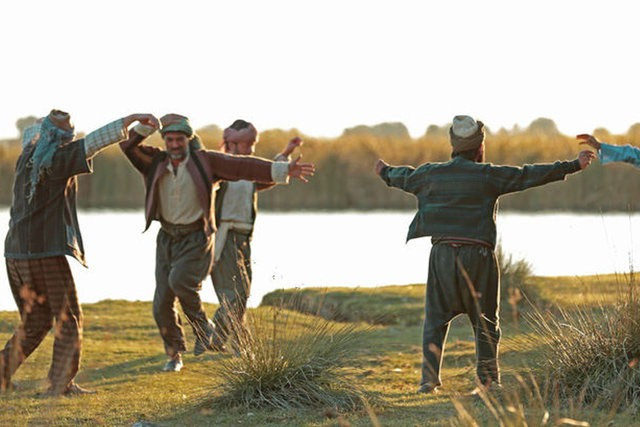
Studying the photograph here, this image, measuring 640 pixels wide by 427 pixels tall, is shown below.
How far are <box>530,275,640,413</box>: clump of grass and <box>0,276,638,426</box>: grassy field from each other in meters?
0.19

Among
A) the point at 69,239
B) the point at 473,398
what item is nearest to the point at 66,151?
the point at 69,239

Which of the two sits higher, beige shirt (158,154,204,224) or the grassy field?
beige shirt (158,154,204,224)

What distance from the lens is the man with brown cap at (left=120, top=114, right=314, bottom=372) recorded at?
9.91 m

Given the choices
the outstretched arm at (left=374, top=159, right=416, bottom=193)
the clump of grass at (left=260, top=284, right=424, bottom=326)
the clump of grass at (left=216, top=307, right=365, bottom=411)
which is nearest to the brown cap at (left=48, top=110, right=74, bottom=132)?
the clump of grass at (left=216, top=307, right=365, bottom=411)

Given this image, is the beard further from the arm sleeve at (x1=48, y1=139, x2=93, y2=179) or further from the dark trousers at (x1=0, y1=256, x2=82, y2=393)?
the dark trousers at (x1=0, y1=256, x2=82, y2=393)

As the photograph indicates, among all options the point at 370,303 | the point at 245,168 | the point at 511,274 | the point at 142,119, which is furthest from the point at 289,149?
the point at 370,303

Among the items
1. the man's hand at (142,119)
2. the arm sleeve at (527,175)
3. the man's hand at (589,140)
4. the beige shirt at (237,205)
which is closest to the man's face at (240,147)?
the beige shirt at (237,205)

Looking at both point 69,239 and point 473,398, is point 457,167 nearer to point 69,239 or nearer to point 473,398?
point 473,398

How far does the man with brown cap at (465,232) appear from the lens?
342 inches

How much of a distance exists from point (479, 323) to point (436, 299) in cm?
36

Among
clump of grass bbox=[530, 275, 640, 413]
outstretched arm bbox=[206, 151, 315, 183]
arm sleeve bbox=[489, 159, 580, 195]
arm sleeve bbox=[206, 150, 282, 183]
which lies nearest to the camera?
clump of grass bbox=[530, 275, 640, 413]

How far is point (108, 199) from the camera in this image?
3189 cm

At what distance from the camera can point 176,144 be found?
9.97 m

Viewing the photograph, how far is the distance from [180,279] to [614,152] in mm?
3778
